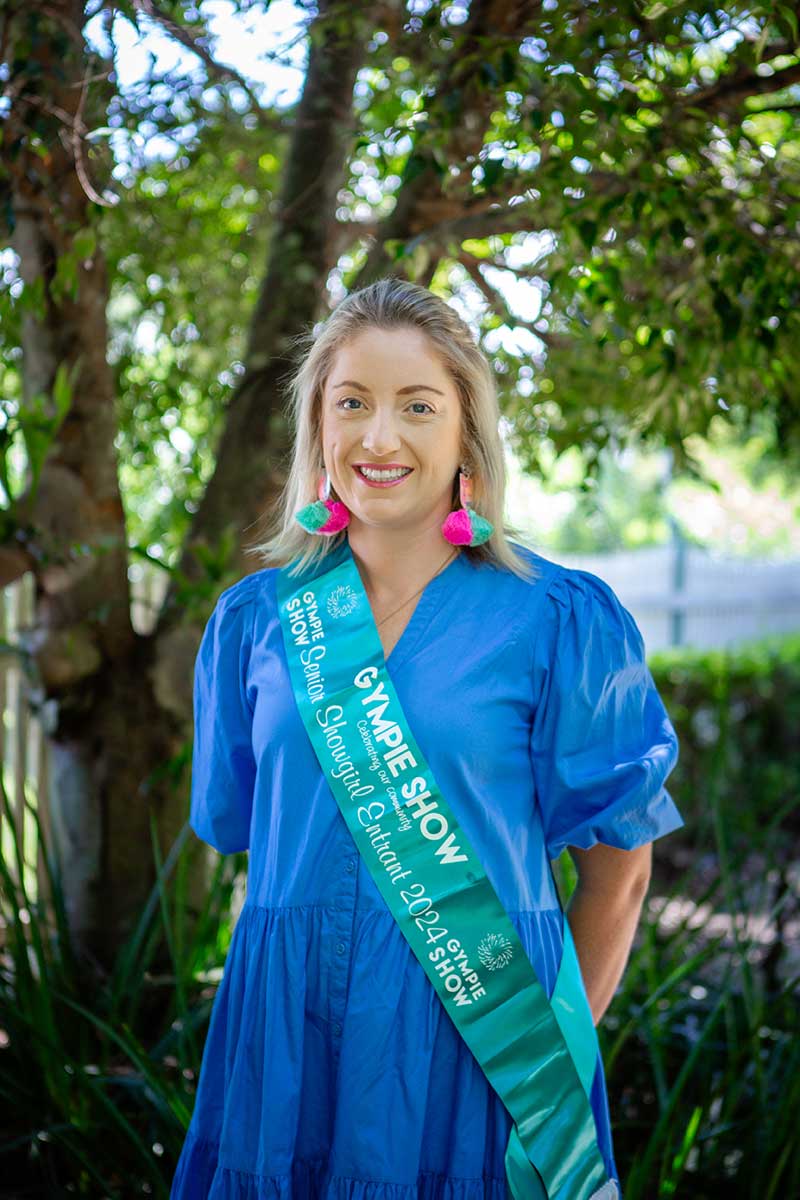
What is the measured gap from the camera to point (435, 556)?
1.98 m

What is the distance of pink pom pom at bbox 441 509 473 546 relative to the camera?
6.40ft

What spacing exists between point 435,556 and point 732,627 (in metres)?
11.9

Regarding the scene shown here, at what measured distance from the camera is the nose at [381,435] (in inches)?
73.5

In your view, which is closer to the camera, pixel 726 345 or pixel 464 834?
pixel 464 834

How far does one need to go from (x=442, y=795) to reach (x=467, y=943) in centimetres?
A: 22

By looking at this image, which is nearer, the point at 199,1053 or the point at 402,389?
the point at 402,389

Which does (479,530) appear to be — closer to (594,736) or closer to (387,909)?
(594,736)

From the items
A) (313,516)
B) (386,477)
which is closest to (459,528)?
(386,477)

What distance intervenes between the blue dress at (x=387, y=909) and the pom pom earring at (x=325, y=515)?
213 millimetres

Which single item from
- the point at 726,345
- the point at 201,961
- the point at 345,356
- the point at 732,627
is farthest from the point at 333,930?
the point at 732,627

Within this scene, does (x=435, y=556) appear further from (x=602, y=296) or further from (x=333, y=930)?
(x=602, y=296)

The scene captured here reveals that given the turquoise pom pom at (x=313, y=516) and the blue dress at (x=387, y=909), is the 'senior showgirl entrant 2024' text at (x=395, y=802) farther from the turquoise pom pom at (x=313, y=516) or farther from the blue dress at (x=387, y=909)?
the turquoise pom pom at (x=313, y=516)

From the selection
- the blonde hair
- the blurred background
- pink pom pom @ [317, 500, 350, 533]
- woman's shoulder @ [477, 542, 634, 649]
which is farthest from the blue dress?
the blurred background

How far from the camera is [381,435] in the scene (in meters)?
1.87
